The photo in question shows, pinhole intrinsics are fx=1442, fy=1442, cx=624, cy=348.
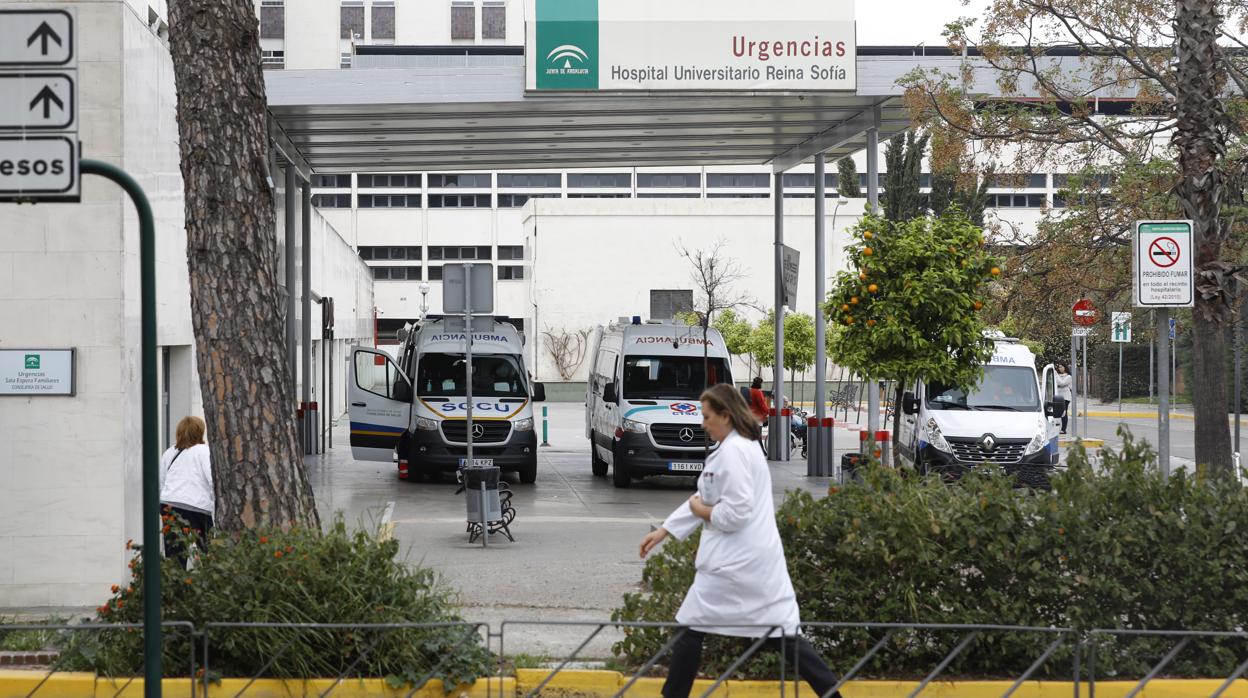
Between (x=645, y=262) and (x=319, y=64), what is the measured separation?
2588 cm

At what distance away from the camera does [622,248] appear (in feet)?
210

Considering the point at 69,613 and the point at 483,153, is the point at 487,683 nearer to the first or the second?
Result: the point at 69,613

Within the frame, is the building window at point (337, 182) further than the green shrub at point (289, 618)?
Yes

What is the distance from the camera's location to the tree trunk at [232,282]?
8.80 m

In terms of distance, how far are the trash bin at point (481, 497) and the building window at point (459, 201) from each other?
60.7 metres

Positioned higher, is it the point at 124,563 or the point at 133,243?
the point at 133,243

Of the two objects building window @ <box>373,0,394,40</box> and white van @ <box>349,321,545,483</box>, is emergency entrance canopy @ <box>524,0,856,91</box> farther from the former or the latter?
building window @ <box>373,0,394,40</box>

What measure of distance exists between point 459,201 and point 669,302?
79.4ft

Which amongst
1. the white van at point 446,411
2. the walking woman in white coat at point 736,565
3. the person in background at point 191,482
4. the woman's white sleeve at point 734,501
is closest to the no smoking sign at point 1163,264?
the walking woman in white coat at point 736,565

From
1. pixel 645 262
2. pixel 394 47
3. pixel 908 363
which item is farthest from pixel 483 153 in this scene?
pixel 394 47

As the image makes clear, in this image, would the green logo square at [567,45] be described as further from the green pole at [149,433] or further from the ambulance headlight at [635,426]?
the green pole at [149,433]

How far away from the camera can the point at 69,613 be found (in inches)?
431

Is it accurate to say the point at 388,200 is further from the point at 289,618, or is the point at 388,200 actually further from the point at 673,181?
the point at 289,618

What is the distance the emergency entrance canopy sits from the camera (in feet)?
61.0
